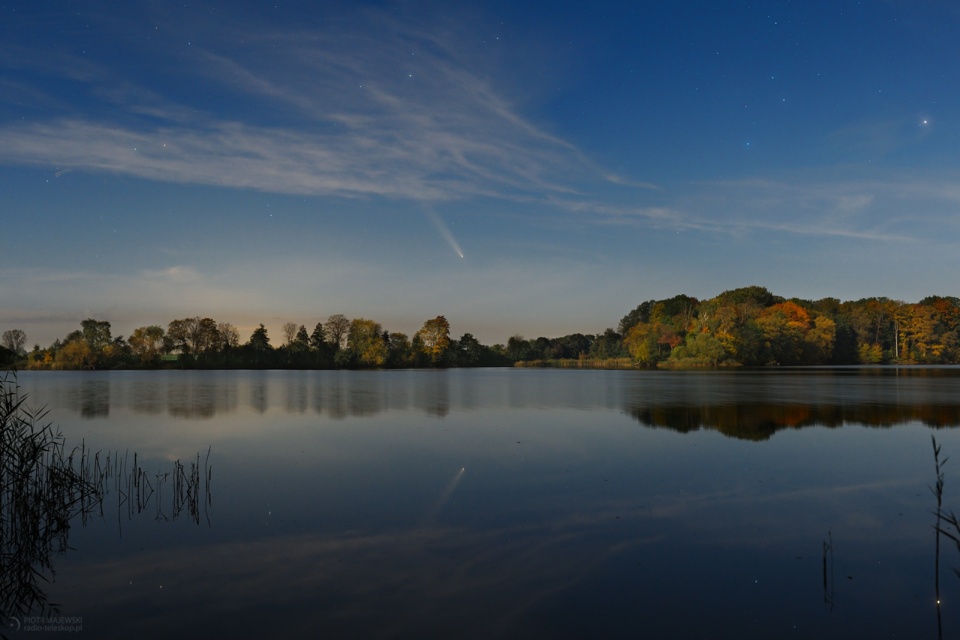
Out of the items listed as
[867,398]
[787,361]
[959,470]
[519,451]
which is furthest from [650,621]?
[787,361]

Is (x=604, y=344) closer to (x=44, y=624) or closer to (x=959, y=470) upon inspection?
(x=959, y=470)

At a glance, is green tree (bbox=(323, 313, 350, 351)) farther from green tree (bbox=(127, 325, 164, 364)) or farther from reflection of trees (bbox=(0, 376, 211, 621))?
reflection of trees (bbox=(0, 376, 211, 621))

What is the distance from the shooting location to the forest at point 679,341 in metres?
96.3

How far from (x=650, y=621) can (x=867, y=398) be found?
32059mm

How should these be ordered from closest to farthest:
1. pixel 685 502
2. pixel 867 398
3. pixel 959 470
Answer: pixel 685 502 < pixel 959 470 < pixel 867 398

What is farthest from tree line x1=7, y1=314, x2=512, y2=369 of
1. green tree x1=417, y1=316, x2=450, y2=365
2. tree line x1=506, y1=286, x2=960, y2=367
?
tree line x1=506, y1=286, x2=960, y2=367

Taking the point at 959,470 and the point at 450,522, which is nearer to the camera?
the point at 450,522

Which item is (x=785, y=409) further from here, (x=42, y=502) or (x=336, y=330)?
(x=336, y=330)

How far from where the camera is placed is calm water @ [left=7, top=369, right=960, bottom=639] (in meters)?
6.09

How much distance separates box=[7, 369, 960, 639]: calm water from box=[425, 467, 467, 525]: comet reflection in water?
2.2 inches

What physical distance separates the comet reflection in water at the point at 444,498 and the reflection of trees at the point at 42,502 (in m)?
3.93

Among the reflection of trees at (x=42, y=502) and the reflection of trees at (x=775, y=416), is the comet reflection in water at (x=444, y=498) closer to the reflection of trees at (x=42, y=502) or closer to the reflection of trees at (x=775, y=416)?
the reflection of trees at (x=42, y=502)

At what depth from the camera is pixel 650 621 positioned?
599cm

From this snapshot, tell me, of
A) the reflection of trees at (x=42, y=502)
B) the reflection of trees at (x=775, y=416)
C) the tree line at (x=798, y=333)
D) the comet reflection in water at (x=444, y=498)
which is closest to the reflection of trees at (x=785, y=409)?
the reflection of trees at (x=775, y=416)
